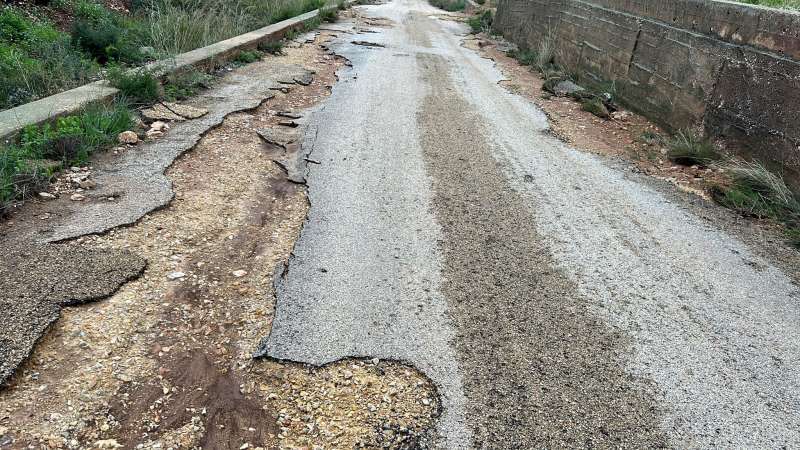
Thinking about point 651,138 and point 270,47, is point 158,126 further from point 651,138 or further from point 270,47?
point 651,138

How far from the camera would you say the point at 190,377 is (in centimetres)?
240

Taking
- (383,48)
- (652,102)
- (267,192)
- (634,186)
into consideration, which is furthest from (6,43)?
(652,102)

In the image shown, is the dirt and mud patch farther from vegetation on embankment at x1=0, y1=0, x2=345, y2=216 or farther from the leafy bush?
the leafy bush

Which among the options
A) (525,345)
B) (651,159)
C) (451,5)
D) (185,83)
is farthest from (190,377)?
(451,5)

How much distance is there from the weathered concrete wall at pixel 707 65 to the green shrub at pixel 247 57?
5.34 m

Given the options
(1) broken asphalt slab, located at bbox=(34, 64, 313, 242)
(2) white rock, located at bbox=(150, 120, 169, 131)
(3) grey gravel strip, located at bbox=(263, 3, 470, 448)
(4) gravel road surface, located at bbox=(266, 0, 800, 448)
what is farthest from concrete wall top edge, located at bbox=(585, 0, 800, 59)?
(2) white rock, located at bbox=(150, 120, 169, 131)

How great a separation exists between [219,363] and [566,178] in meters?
3.59

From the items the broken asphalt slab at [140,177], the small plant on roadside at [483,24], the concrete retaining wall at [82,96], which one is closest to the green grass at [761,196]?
the broken asphalt slab at [140,177]

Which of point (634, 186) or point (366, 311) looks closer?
point (366, 311)

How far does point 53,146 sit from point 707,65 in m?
6.21

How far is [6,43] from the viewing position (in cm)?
730

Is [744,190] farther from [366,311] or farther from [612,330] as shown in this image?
[366,311]

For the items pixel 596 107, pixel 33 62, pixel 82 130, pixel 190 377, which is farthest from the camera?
pixel 596 107

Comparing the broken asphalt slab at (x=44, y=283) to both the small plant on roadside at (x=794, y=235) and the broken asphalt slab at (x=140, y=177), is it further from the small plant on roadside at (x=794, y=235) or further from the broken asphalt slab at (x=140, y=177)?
the small plant on roadside at (x=794, y=235)
